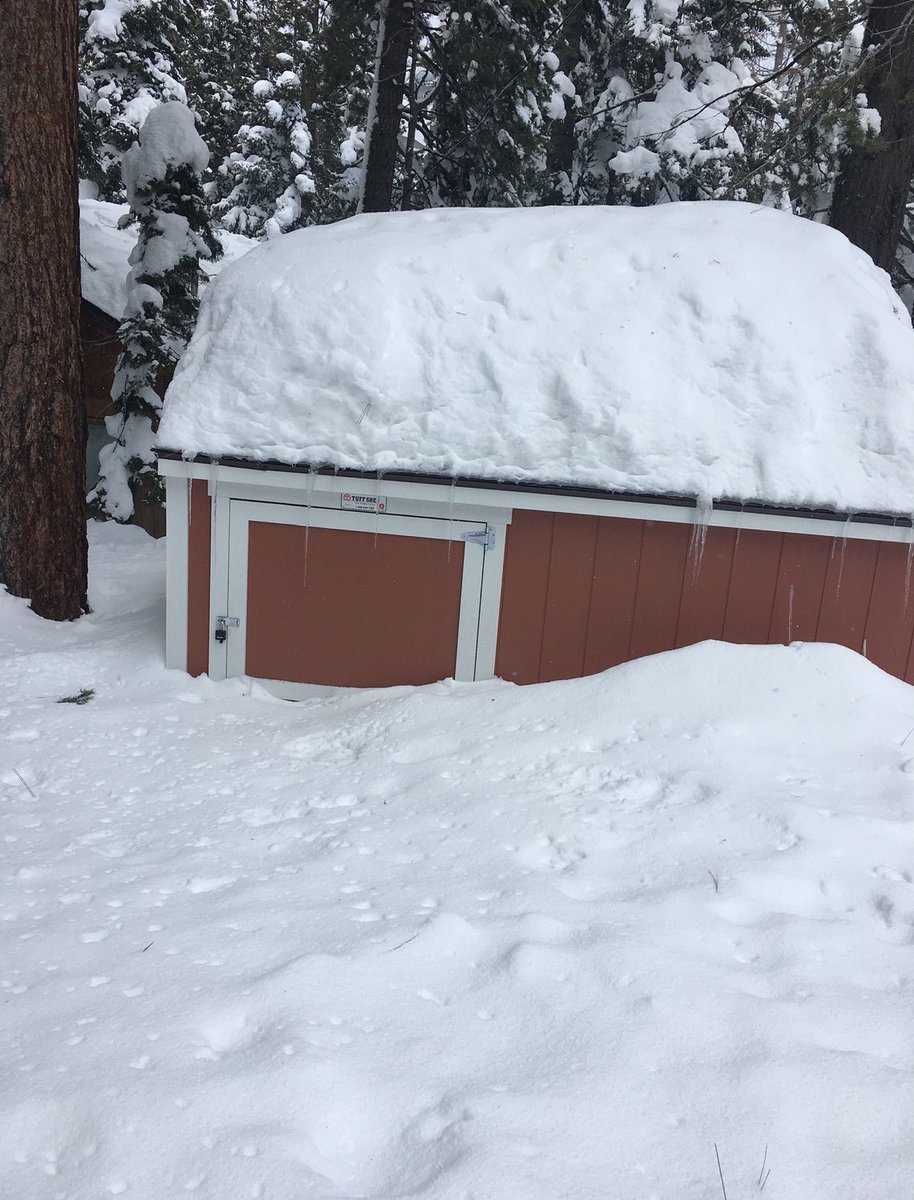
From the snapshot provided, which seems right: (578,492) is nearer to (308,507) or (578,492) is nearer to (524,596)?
(524,596)

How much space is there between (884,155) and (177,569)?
7.16 m

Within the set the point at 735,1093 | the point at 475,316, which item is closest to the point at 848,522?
the point at 475,316

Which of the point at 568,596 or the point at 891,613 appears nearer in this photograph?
the point at 891,613

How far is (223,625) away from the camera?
565 centimetres

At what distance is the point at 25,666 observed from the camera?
18.3 feet

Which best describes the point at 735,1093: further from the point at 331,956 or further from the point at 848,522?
the point at 848,522

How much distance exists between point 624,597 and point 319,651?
2024mm

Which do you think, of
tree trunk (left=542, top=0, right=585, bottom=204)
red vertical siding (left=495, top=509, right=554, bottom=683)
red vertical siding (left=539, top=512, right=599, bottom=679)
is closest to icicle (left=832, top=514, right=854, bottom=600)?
red vertical siding (left=539, top=512, right=599, bottom=679)

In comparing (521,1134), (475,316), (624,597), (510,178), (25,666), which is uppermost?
(510,178)

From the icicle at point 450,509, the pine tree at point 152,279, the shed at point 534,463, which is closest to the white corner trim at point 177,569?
the shed at point 534,463

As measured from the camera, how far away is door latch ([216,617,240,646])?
564 centimetres

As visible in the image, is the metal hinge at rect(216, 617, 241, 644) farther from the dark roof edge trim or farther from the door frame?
the dark roof edge trim

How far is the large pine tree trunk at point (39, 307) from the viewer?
19.4 ft

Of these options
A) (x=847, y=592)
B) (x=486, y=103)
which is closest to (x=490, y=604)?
(x=847, y=592)
